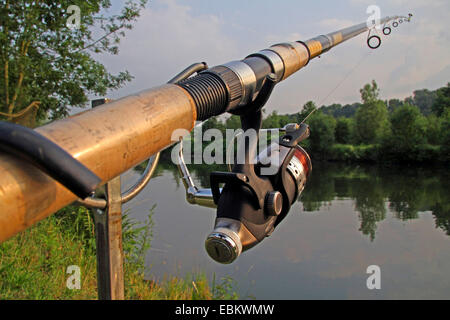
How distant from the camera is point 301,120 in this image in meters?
0.95

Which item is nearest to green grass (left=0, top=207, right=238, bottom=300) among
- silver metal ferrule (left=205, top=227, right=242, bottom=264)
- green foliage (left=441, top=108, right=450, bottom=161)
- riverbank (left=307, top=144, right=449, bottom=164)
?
silver metal ferrule (left=205, top=227, right=242, bottom=264)

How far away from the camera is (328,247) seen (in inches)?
267

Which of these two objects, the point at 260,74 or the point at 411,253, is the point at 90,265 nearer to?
the point at 260,74

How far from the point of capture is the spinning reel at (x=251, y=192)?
0.63 metres

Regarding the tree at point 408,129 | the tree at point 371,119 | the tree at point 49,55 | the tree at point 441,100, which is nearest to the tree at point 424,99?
the tree at point 441,100

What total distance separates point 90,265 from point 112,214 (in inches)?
106

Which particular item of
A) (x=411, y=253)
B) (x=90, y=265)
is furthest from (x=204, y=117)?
(x=411, y=253)

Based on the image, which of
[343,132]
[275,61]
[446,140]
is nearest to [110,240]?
[275,61]

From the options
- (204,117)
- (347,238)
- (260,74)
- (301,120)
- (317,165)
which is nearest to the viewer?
(204,117)

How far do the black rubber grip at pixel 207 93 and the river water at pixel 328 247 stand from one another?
2595 mm

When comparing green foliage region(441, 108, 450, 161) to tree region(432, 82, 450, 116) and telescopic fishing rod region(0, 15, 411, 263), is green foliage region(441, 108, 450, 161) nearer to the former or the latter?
tree region(432, 82, 450, 116)

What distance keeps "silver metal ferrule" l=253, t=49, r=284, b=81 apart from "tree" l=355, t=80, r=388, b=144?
23621mm

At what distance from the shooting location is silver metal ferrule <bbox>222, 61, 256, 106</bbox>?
2.02 ft

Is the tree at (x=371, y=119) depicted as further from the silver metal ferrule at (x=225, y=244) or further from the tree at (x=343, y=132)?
the silver metal ferrule at (x=225, y=244)
